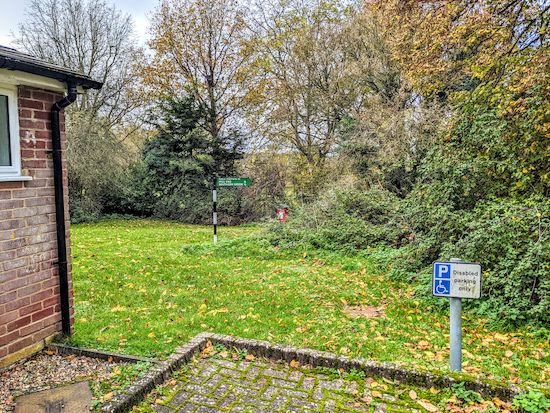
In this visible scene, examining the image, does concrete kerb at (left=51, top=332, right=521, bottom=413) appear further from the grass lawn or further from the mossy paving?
the grass lawn

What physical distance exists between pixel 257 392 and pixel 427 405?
1502 millimetres

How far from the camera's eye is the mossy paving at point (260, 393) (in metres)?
3.12

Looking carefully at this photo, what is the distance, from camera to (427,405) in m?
3.12

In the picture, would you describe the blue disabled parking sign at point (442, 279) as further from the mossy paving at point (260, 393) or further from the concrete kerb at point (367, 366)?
the mossy paving at point (260, 393)

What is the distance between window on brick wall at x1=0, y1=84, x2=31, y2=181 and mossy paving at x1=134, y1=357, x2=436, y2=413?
8.53 feet

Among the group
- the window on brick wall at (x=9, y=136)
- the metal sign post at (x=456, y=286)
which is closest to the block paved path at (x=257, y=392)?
the metal sign post at (x=456, y=286)

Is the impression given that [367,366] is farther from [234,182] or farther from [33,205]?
[234,182]

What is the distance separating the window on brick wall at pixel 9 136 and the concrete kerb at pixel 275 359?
1995mm

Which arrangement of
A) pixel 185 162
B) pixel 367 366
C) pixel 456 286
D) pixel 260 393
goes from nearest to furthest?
pixel 260 393
pixel 456 286
pixel 367 366
pixel 185 162

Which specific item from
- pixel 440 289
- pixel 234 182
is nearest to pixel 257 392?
pixel 440 289

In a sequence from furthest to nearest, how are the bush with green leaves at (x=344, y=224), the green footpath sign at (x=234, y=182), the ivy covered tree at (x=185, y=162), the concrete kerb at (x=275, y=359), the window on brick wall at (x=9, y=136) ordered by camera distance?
the ivy covered tree at (x=185, y=162) → the green footpath sign at (x=234, y=182) → the bush with green leaves at (x=344, y=224) → the window on brick wall at (x=9, y=136) → the concrete kerb at (x=275, y=359)

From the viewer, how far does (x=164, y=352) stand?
13.4ft

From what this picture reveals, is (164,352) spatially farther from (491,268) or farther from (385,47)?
(385,47)

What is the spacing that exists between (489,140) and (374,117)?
817 centimetres
